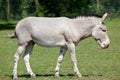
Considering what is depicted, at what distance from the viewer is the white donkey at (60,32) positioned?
9.59 meters

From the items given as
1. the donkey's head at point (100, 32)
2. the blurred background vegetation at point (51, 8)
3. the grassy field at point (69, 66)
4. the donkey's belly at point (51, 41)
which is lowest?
the blurred background vegetation at point (51, 8)

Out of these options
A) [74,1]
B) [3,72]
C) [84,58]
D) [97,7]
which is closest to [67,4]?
[74,1]

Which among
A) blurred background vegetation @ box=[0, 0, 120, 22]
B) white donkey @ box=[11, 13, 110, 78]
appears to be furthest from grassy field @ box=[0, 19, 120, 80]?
blurred background vegetation @ box=[0, 0, 120, 22]

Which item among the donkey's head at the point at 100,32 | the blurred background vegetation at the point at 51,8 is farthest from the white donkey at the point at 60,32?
the blurred background vegetation at the point at 51,8

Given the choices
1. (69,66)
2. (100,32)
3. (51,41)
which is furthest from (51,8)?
(51,41)

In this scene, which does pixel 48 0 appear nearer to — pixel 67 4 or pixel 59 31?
pixel 67 4

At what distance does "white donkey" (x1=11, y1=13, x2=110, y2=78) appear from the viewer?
9.59 m

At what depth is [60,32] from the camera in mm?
9570

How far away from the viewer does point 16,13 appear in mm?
46500

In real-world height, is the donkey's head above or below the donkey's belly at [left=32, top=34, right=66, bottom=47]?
above

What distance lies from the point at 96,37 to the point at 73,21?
2.63 feet

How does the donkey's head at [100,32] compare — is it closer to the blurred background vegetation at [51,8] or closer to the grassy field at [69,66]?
the grassy field at [69,66]

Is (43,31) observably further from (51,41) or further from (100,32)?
(100,32)

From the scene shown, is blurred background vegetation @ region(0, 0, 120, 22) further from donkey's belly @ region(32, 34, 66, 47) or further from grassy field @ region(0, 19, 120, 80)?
donkey's belly @ region(32, 34, 66, 47)
